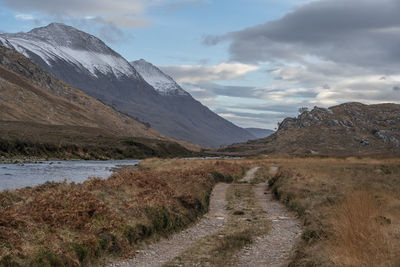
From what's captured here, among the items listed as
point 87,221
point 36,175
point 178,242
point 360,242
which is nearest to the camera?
point 360,242

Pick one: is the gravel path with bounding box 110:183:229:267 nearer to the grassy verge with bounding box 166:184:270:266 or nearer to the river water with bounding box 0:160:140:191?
the grassy verge with bounding box 166:184:270:266

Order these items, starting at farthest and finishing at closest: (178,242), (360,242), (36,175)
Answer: (36,175) → (178,242) → (360,242)

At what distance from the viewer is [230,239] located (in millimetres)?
16266

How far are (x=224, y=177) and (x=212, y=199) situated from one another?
13.9 meters

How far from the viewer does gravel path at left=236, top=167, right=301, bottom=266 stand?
13.6 m

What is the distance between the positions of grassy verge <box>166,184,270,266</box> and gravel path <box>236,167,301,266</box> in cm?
35

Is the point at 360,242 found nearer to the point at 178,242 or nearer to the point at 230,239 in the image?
the point at 230,239

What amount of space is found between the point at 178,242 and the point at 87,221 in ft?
12.6

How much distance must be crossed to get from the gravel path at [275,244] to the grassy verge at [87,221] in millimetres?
3848

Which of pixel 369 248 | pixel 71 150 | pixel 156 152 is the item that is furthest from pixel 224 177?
pixel 156 152

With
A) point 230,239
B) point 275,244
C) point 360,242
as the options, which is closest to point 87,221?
point 230,239

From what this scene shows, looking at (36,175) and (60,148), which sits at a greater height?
(60,148)

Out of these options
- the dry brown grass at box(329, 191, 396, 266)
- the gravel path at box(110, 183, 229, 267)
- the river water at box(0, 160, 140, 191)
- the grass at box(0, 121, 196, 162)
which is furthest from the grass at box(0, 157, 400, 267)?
the grass at box(0, 121, 196, 162)

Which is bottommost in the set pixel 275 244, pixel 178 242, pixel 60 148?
pixel 178 242
